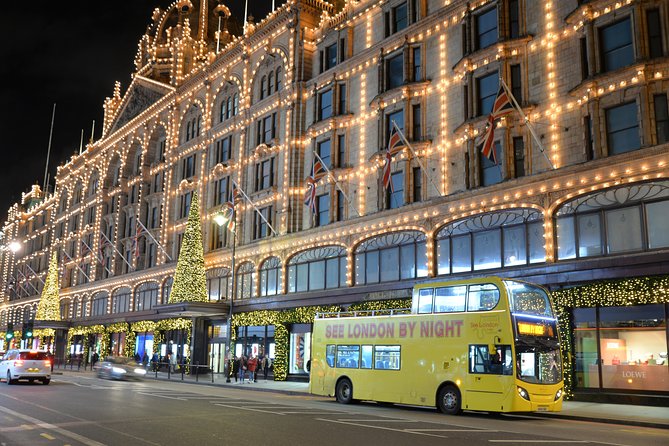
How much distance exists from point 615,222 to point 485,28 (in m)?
→ 12.6

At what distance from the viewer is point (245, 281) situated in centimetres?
4619

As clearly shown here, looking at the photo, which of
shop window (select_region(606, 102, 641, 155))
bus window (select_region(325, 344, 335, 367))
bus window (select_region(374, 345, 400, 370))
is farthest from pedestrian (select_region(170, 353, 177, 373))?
shop window (select_region(606, 102, 641, 155))

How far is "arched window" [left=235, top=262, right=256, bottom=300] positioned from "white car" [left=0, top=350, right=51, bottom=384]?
16.0 m

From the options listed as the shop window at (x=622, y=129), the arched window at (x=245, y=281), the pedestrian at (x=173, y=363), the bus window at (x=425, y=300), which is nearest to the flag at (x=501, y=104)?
the shop window at (x=622, y=129)

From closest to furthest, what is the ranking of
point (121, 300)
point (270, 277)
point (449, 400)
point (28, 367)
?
point (449, 400)
point (28, 367)
point (270, 277)
point (121, 300)

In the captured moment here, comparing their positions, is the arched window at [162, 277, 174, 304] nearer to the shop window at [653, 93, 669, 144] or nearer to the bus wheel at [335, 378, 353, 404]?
the bus wheel at [335, 378, 353, 404]

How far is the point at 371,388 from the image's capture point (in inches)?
920

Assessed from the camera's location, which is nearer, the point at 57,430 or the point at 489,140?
the point at 57,430

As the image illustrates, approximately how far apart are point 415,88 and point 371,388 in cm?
1816

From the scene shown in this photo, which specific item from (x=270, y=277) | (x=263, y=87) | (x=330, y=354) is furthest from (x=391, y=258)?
(x=263, y=87)

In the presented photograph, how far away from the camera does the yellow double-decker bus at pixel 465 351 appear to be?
1895cm

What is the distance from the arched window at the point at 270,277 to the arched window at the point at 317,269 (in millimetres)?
1311

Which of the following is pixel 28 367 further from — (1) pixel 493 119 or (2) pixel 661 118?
(2) pixel 661 118

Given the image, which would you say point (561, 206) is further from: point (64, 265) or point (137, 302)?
point (64, 265)
